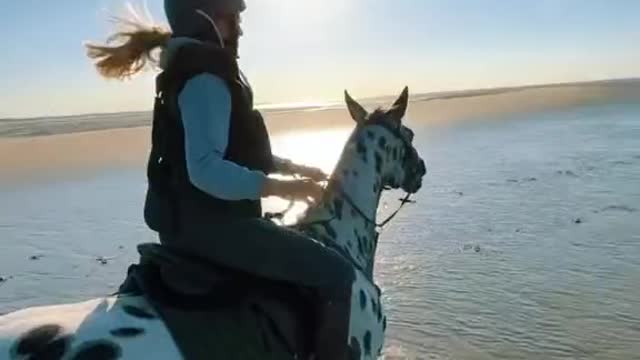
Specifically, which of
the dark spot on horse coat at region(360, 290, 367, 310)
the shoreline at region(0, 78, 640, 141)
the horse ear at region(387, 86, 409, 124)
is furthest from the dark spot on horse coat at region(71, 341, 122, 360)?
the shoreline at region(0, 78, 640, 141)

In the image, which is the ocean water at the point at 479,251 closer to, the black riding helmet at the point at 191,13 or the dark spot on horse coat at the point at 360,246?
the dark spot on horse coat at the point at 360,246

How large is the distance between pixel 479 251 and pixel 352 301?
22.9 ft

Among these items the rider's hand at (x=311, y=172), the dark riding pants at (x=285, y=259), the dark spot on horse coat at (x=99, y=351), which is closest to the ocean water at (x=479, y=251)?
the rider's hand at (x=311, y=172)

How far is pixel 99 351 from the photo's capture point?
364 cm

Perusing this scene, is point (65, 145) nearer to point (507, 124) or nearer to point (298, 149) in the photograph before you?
point (298, 149)

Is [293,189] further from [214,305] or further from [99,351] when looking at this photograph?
[99,351]

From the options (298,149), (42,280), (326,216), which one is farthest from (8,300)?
(298,149)

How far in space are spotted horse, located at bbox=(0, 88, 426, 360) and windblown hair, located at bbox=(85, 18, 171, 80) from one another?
1255 mm

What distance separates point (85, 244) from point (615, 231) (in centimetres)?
833

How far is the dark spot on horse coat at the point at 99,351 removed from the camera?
3.62m

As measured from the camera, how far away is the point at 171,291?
4.07 metres

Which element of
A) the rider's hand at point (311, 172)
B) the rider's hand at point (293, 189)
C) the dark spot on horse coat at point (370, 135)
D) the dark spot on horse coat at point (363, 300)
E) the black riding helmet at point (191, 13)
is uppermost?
the black riding helmet at point (191, 13)

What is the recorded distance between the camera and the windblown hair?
172 inches

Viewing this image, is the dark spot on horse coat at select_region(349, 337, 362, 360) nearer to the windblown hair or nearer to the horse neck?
the horse neck
